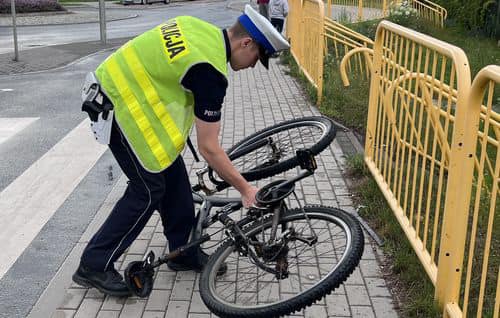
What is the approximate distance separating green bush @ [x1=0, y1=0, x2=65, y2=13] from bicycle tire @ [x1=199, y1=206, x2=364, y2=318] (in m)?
26.5

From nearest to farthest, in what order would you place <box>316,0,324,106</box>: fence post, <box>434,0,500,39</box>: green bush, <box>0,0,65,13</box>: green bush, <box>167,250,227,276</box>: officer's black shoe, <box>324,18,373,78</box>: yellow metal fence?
<box>167,250,227,276</box>: officer's black shoe < <box>316,0,324,106</box>: fence post < <box>324,18,373,78</box>: yellow metal fence < <box>434,0,500,39</box>: green bush < <box>0,0,65,13</box>: green bush

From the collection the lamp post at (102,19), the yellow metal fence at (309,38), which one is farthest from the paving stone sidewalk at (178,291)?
the lamp post at (102,19)

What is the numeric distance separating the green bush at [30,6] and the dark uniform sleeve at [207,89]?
26.4 meters

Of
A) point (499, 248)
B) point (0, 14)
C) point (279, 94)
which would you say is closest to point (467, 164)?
point (499, 248)

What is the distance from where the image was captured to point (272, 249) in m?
3.11

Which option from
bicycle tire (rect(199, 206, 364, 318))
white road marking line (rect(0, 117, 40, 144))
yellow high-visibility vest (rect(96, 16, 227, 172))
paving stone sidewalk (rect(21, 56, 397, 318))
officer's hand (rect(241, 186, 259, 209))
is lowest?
white road marking line (rect(0, 117, 40, 144))

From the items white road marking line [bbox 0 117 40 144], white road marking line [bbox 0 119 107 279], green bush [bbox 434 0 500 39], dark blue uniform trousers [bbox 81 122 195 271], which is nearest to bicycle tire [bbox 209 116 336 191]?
dark blue uniform trousers [bbox 81 122 195 271]

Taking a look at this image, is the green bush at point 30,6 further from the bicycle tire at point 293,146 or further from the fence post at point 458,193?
the fence post at point 458,193

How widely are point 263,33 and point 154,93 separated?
24.8 inches

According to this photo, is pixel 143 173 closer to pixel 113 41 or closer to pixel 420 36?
pixel 420 36

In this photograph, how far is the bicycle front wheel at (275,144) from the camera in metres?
3.66

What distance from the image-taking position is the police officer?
3023 mm

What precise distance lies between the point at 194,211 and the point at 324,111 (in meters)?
4.48

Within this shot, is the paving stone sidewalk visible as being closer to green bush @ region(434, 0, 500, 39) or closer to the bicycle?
the bicycle
